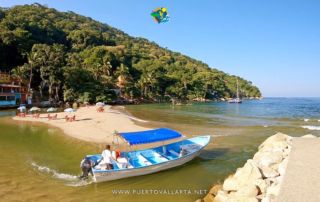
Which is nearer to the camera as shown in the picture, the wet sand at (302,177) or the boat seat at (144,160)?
the wet sand at (302,177)

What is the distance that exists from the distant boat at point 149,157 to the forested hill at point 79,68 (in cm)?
5689

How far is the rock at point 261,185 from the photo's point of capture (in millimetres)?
9858

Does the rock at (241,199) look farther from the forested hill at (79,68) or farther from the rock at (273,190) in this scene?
the forested hill at (79,68)

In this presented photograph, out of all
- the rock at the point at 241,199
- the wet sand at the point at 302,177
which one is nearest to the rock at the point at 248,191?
the rock at the point at 241,199

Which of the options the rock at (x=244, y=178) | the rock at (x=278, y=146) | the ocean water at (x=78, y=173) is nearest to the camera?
the rock at (x=244, y=178)

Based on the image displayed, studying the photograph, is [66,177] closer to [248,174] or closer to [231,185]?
[231,185]

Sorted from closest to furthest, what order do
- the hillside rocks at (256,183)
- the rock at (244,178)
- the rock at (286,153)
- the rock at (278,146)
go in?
the hillside rocks at (256,183) → the rock at (244,178) → the rock at (286,153) → the rock at (278,146)

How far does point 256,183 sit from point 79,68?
72.4 m

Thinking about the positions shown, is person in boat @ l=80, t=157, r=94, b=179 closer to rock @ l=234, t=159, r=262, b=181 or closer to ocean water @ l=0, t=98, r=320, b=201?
ocean water @ l=0, t=98, r=320, b=201

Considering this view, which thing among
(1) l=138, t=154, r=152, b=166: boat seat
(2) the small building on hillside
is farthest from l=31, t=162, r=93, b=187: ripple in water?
(2) the small building on hillside

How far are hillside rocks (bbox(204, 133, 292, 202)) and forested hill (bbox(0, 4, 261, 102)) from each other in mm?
63648

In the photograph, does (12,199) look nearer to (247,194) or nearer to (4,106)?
(247,194)

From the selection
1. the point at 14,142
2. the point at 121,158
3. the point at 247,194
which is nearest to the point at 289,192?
the point at 247,194

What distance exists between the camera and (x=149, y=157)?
16.9 meters
